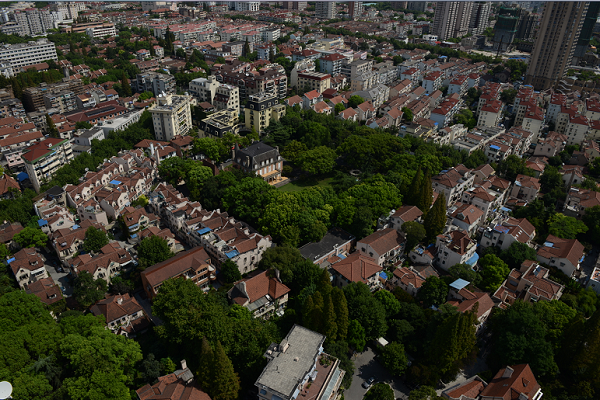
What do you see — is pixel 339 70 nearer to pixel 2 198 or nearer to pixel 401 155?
pixel 401 155

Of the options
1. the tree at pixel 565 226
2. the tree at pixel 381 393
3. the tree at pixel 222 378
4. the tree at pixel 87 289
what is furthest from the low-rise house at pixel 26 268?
the tree at pixel 565 226

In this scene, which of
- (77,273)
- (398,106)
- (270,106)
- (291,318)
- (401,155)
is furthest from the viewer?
(398,106)

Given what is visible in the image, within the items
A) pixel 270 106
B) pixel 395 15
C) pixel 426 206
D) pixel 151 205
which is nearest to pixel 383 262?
pixel 426 206

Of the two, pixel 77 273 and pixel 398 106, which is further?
pixel 398 106

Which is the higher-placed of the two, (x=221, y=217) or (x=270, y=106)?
(x=270, y=106)

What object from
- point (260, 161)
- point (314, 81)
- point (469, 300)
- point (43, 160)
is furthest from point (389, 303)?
point (314, 81)

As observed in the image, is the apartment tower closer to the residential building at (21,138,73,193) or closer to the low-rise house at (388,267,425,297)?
the low-rise house at (388,267,425,297)

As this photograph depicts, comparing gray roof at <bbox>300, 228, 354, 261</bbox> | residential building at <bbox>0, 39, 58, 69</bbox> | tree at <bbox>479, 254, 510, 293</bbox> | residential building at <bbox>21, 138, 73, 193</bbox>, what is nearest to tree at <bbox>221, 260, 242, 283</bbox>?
gray roof at <bbox>300, 228, 354, 261</bbox>
